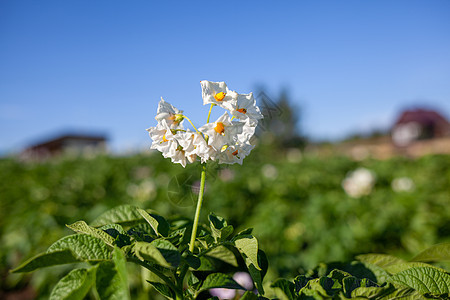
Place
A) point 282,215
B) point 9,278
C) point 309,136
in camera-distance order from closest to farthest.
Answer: point 9,278 < point 282,215 < point 309,136

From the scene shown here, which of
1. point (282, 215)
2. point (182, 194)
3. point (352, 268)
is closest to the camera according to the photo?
point (352, 268)

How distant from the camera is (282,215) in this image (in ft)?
14.2

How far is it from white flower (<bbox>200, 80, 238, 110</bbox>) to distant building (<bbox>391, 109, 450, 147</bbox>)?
136 ft

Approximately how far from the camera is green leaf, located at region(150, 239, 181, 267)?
1.78 ft

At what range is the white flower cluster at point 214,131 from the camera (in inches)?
28.3

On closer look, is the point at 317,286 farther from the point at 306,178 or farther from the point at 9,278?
the point at 306,178

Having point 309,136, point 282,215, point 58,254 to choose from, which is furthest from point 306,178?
point 309,136

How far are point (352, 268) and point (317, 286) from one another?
0.83 ft

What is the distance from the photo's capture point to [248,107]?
30.7 inches

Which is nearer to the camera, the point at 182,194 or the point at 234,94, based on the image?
the point at 234,94

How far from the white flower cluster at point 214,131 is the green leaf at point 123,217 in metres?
0.18

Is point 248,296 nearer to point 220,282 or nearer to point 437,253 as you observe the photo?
point 220,282

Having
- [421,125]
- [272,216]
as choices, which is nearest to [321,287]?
[272,216]

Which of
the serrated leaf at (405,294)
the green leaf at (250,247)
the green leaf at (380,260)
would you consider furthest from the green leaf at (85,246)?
the green leaf at (380,260)
